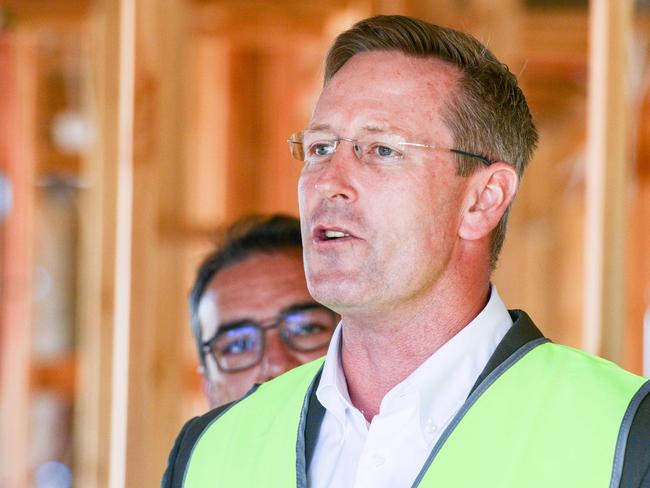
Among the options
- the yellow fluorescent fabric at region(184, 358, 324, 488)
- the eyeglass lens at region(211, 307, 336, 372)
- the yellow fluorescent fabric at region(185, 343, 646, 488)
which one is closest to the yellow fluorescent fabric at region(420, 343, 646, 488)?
the yellow fluorescent fabric at region(185, 343, 646, 488)

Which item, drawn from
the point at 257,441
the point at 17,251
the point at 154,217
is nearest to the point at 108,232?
the point at 154,217

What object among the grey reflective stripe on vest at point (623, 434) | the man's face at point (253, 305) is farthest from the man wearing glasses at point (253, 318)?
the grey reflective stripe on vest at point (623, 434)

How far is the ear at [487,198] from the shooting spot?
1562mm

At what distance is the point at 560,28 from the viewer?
3.47 metres

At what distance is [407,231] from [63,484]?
6104mm

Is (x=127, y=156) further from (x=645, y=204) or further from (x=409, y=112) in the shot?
(x=645, y=204)

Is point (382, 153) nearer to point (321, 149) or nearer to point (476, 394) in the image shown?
point (321, 149)

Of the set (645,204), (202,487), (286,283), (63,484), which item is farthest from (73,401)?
(202,487)

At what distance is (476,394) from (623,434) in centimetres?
20

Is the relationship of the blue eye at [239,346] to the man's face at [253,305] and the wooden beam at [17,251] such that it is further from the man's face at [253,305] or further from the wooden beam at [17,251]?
the wooden beam at [17,251]

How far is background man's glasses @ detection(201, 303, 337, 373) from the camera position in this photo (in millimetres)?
2170

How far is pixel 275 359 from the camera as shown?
7.06 feet

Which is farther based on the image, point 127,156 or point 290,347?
point 127,156

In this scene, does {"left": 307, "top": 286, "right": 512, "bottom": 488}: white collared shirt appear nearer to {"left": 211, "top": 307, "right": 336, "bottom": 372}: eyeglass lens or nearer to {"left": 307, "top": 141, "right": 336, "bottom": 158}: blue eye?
{"left": 307, "top": 141, "right": 336, "bottom": 158}: blue eye
